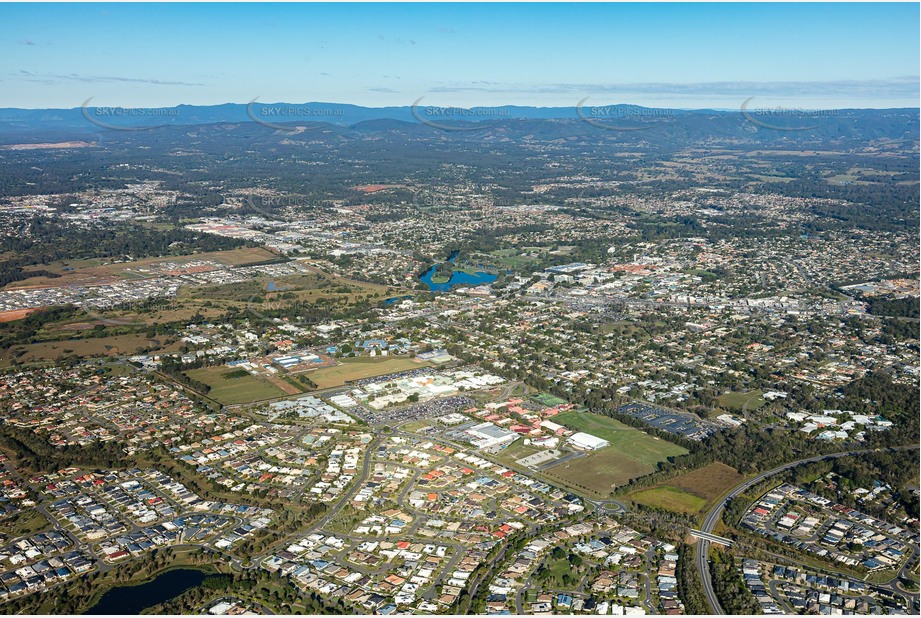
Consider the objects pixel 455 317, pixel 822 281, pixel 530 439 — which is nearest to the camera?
pixel 530 439

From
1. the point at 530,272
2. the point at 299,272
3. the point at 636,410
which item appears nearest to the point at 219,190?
the point at 299,272

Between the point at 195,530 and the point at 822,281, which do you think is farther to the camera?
the point at 822,281

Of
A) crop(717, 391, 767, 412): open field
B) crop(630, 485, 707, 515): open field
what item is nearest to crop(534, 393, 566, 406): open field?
crop(717, 391, 767, 412): open field

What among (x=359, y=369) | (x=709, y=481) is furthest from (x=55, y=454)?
(x=709, y=481)

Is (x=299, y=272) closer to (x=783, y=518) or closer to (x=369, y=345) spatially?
(x=369, y=345)

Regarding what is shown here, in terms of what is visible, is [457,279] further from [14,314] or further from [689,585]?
[689,585]

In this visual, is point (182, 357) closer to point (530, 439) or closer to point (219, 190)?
point (530, 439)

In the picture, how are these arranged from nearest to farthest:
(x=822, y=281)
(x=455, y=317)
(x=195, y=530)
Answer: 1. (x=195, y=530)
2. (x=455, y=317)
3. (x=822, y=281)

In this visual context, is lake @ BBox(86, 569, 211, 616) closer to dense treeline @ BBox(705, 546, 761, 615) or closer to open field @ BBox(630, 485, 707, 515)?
open field @ BBox(630, 485, 707, 515)
